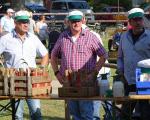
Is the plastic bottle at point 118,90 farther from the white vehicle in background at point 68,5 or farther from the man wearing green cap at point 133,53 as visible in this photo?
the white vehicle in background at point 68,5

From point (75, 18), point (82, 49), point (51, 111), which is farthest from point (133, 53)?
point (51, 111)

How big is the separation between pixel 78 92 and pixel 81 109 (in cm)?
42

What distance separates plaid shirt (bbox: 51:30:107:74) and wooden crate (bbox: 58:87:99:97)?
0.40 metres

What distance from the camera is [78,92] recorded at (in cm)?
677

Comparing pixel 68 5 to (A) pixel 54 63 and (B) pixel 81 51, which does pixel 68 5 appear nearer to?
(A) pixel 54 63

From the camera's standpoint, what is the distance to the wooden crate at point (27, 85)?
6941 millimetres

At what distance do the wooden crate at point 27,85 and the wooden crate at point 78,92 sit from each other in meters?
0.30

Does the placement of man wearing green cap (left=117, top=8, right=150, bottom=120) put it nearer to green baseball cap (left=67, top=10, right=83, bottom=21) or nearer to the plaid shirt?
the plaid shirt

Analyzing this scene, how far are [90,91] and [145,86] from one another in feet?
2.20

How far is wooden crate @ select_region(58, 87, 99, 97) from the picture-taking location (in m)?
6.75

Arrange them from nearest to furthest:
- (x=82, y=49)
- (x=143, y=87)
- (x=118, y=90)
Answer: (x=143, y=87)
(x=118, y=90)
(x=82, y=49)

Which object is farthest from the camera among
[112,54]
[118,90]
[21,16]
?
[112,54]

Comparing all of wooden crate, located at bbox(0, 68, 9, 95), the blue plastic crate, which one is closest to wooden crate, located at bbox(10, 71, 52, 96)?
wooden crate, located at bbox(0, 68, 9, 95)

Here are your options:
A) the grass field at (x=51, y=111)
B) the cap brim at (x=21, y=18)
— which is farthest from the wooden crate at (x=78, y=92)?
the grass field at (x=51, y=111)
